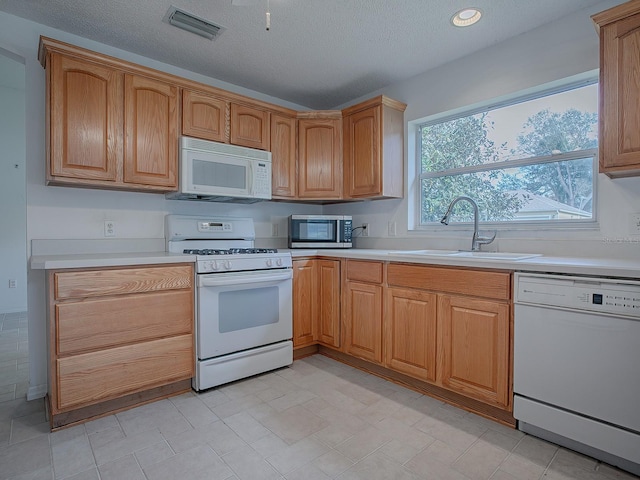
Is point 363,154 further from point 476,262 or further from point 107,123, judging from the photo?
point 107,123

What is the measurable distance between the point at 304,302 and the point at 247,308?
0.57m

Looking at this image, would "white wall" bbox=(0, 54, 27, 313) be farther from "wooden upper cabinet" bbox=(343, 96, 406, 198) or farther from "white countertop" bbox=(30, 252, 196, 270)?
"wooden upper cabinet" bbox=(343, 96, 406, 198)

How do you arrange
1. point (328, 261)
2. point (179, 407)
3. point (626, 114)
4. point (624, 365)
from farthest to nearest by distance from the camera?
1. point (328, 261)
2. point (179, 407)
3. point (626, 114)
4. point (624, 365)

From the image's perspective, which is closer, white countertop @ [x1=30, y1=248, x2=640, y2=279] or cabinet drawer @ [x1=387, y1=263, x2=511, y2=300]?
white countertop @ [x1=30, y1=248, x2=640, y2=279]

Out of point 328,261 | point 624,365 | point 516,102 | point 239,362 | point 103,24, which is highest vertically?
point 103,24

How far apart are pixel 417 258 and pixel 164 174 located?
1.86m

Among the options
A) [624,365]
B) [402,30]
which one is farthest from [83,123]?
[624,365]

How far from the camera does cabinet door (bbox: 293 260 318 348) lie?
2922 mm

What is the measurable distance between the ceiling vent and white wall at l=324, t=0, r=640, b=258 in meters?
1.64

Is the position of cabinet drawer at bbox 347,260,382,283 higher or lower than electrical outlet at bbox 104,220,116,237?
lower

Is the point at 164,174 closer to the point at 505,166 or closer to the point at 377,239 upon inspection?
the point at 377,239

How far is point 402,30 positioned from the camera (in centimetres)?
237

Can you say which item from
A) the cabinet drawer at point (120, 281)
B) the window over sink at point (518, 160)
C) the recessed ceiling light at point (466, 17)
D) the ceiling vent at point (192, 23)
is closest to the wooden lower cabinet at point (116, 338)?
the cabinet drawer at point (120, 281)

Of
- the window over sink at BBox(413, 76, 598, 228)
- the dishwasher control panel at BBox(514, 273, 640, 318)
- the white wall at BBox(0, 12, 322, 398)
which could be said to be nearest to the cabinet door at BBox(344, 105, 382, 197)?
the window over sink at BBox(413, 76, 598, 228)
